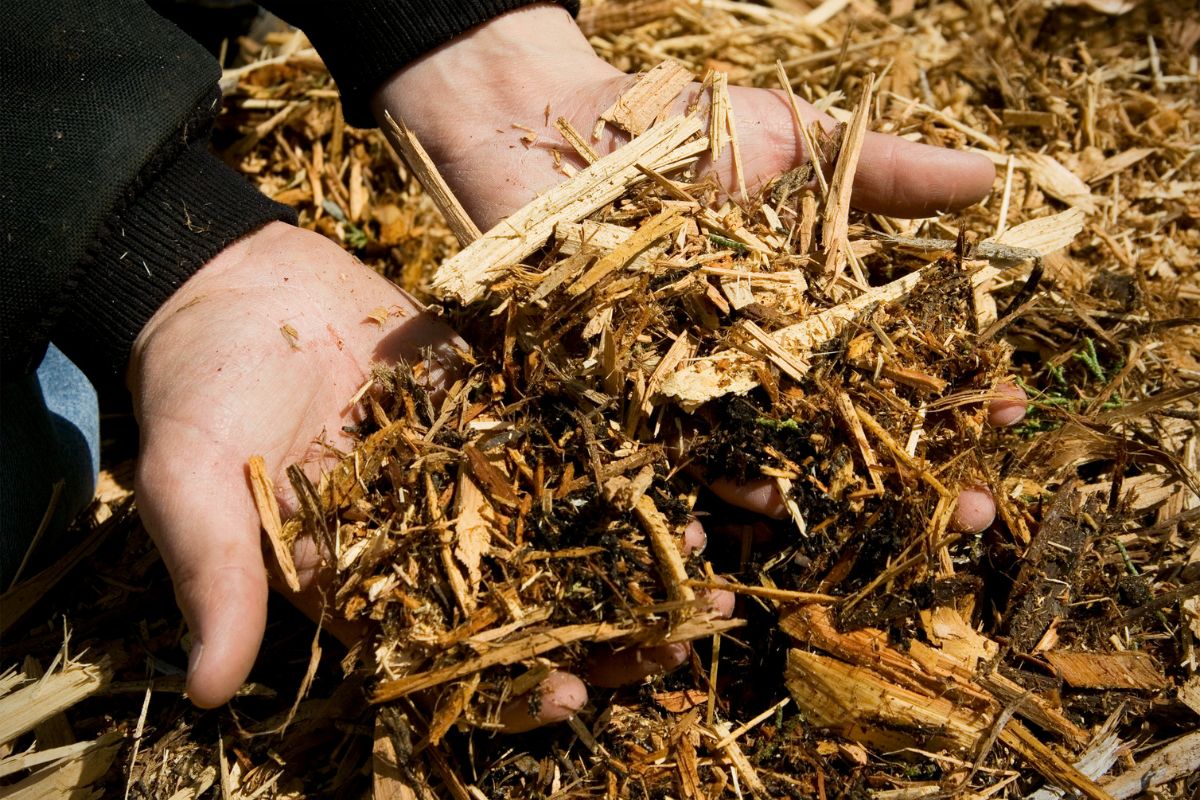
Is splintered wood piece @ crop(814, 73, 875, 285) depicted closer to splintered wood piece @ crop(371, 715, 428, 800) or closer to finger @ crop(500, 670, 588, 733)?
finger @ crop(500, 670, 588, 733)

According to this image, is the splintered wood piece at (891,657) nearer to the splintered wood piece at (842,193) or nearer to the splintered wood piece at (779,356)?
the splintered wood piece at (779,356)

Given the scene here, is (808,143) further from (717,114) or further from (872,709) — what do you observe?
(872,709)

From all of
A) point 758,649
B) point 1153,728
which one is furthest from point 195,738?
point 1153,728

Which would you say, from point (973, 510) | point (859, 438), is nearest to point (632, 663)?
Answer: point (859, 438)

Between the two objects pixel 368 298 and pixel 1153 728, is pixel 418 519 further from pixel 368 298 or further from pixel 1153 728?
pixel 1153 728

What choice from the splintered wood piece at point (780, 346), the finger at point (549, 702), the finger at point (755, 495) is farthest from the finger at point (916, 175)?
the finger at point (549, 702)

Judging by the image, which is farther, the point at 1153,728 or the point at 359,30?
the point at 359,30

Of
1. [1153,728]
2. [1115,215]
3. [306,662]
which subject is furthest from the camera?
[1115,215]
